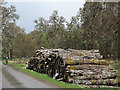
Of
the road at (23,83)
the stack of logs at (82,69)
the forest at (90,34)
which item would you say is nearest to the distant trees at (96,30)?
the forest at (90,34)

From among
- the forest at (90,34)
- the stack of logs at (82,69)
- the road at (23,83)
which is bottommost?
the road at (23,83)

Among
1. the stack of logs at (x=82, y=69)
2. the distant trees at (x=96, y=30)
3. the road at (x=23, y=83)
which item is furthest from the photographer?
the distant trees at (x=96, y=30)

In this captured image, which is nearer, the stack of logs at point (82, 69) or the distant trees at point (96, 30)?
the stack of logs at point (82, 69)

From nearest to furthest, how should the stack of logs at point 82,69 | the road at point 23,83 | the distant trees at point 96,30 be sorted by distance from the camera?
the road at point 23,83, the stack of logs at point 82,69, the distant trees at point 96,30

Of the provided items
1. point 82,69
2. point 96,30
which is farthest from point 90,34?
point 82,69

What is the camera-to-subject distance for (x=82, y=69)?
15828mm

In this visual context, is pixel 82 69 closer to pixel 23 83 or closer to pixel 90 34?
pixel 23 83

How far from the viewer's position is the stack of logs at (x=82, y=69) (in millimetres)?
14748

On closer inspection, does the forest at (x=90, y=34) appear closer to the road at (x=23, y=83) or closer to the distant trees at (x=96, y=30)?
the distant trees at (x=96, y=30)

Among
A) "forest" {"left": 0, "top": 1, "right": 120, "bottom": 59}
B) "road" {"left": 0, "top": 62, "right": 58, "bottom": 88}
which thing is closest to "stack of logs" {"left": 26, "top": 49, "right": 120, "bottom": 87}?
"road" {"left": 0, "top": 62, "right": 58, "bottom": 88}

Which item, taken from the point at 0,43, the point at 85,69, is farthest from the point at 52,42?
the point at 85,69

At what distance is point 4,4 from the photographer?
57.4 meters

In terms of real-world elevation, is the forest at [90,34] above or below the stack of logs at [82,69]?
above

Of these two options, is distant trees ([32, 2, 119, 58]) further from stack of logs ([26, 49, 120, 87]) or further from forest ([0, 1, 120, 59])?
stack of logs ([26, 49, 120, 87])
